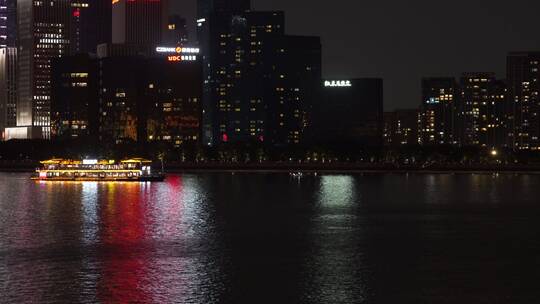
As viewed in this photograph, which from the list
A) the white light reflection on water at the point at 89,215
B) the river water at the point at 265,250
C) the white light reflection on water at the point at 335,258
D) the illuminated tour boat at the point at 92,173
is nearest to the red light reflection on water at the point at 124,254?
the river water at the point at 265,250

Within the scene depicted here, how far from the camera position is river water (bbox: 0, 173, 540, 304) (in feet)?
147

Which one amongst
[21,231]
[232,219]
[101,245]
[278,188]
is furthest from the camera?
[278,188]

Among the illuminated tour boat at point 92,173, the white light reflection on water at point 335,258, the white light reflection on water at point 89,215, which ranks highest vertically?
the illuminated tour boat at point 92,173

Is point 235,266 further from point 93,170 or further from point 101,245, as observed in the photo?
point 93,170

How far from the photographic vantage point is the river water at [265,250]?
1766 inches

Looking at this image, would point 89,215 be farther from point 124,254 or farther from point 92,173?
point 92,173

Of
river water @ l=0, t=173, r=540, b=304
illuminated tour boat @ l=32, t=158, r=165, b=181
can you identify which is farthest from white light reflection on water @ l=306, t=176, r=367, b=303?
illuminated tour boat @ l=32, t=158, r=165, b=181

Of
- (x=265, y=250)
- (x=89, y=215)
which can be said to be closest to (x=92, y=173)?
(x=89, y=215)

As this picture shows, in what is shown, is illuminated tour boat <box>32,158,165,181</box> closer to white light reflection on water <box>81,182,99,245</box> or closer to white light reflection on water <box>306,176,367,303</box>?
white light reflection on water <box>81,182,99,245</box>

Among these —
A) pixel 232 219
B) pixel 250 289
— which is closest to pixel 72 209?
pixel 232 219

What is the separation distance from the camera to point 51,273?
4922 cm

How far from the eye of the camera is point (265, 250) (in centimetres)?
5978

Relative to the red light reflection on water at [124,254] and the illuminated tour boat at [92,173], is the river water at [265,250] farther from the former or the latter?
the illuminated tour boat at [92,173]

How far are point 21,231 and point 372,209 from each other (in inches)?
1530
